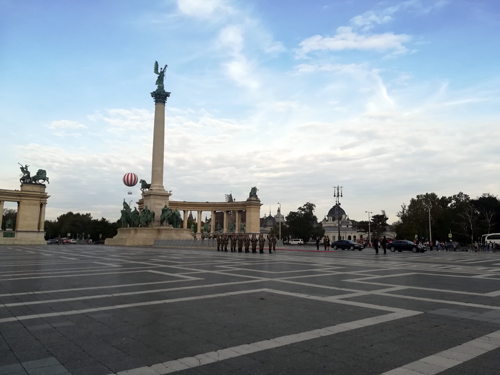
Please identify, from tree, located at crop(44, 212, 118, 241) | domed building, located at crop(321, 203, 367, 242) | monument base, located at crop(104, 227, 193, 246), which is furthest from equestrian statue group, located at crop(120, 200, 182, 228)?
domed building, located at crop(321, 203, 367, 242)

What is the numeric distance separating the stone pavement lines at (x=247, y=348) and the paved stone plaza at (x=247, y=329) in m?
0.02

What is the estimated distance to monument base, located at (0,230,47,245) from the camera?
2518 inches

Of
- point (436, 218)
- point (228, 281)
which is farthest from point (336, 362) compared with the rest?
point (436, 218)

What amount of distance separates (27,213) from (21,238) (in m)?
4.55

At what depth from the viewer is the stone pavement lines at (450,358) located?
198 inches

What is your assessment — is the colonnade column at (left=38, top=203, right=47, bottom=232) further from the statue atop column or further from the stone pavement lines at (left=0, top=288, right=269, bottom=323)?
the stone pavement lines at (left=0, top=288, right=269, bottom=323)

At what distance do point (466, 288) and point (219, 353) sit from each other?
10.5 metres

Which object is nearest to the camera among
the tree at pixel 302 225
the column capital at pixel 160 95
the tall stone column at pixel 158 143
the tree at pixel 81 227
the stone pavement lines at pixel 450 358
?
the stone pavement lines at pixel 450 358

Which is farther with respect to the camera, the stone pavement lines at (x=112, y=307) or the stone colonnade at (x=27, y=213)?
the stone colonnade at (x=27, y=213)

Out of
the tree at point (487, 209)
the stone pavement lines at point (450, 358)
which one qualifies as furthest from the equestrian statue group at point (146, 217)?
the tree at point (487, 209)

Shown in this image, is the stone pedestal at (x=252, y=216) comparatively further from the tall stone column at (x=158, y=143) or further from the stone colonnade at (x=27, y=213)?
the stone colonnade at (x=27, y=213)

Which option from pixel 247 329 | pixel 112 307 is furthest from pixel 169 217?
pixel 247 329

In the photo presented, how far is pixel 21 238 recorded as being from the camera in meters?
65.8

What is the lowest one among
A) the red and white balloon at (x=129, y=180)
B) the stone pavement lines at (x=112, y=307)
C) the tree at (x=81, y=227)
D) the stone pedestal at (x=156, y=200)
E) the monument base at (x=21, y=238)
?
the stone pavement lines at (x=112, y=307)
